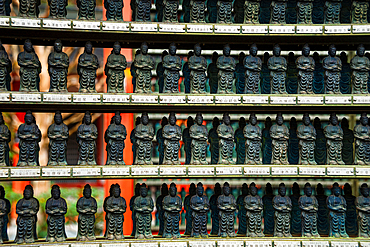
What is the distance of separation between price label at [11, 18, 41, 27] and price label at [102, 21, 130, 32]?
860 millimetres

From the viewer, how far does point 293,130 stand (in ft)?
19.9

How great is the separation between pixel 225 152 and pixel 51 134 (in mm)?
2417

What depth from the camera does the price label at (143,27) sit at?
548 cm

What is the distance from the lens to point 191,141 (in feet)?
18.8

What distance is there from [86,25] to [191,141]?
2.17m

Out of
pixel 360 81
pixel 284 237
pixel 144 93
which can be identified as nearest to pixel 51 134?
pixel 144 93

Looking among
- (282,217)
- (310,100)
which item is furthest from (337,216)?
(310,100)

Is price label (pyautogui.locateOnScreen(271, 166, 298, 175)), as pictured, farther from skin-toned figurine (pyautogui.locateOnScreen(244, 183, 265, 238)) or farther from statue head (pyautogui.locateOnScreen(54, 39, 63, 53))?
statue head (pyautogui.locateOnScreen(54, 39, 63, 53))

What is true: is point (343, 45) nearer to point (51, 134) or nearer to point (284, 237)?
point (284, 237)

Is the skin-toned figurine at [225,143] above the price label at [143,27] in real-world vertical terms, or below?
below

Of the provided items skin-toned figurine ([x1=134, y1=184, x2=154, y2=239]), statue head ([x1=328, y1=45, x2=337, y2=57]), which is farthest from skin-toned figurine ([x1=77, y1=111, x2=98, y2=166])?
statue head ([x1=328, y1=45, x2=337, y2=57])

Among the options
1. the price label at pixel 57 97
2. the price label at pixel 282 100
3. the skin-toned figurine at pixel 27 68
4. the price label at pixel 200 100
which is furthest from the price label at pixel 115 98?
the price label at pixel 282 100

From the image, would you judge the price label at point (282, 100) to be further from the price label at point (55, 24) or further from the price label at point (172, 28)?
the price label at point (55, 24)

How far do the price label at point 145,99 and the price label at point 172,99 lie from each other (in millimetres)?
83
